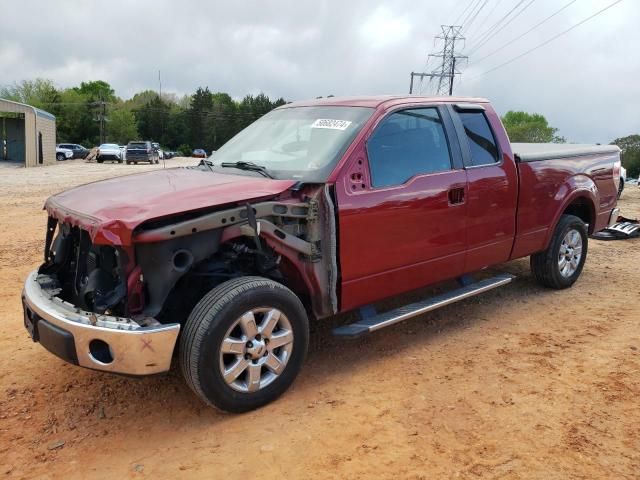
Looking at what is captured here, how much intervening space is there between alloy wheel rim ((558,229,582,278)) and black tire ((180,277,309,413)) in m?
3.61

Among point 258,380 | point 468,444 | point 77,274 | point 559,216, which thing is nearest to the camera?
point 468,444

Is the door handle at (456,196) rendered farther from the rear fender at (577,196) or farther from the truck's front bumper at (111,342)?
the truck's front bumper at (111,342)

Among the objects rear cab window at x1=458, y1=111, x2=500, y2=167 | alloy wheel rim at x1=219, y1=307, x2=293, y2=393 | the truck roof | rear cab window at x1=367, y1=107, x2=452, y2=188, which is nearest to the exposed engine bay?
alloy wheel rim at x1=219, y1=307, x2=293, y2=393

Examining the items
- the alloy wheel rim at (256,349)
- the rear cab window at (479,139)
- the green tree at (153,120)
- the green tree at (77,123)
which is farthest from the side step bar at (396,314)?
the green tree at (153,120)

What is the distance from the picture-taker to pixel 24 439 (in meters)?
3.22

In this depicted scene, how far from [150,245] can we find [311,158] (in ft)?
4.44

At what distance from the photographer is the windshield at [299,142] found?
12.9 ft

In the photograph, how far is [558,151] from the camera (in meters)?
5.73

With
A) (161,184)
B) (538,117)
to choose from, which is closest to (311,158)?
(161,184)

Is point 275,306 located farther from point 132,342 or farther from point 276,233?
point 132,342

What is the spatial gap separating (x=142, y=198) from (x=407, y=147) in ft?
6.71

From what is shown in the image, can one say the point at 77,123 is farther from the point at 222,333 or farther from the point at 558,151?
the point at 222,333

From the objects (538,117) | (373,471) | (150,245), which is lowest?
Answer: (373,471)

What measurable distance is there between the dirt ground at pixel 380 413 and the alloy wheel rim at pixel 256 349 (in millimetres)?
226
